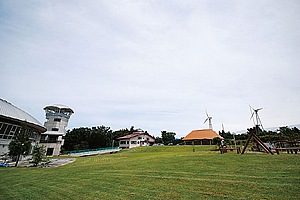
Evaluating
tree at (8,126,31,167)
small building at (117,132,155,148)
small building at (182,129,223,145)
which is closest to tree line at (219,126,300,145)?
small building at (182,129,223,145)

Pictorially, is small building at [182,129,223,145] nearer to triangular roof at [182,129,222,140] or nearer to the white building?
triangular roof at [182,129,222,140]

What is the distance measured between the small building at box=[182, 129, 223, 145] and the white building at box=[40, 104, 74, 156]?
134 ft

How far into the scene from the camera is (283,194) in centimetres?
591

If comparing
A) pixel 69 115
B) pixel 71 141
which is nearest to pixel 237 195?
pixel 69 115

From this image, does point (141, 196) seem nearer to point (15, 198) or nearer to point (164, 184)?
point (164, 184)

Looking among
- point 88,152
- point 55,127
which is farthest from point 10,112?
point 55,127

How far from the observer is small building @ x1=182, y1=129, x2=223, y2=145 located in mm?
55841

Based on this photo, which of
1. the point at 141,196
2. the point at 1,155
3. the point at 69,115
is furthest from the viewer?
the point at 69,115

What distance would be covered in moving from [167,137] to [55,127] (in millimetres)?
50503

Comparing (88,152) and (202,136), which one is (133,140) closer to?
(88,152)

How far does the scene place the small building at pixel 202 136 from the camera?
55841 millimetres

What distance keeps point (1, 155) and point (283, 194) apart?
105 feet

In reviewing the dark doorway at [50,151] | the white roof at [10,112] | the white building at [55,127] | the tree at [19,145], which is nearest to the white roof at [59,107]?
the white building at [55,127]

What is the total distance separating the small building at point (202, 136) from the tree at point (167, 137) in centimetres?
2380
